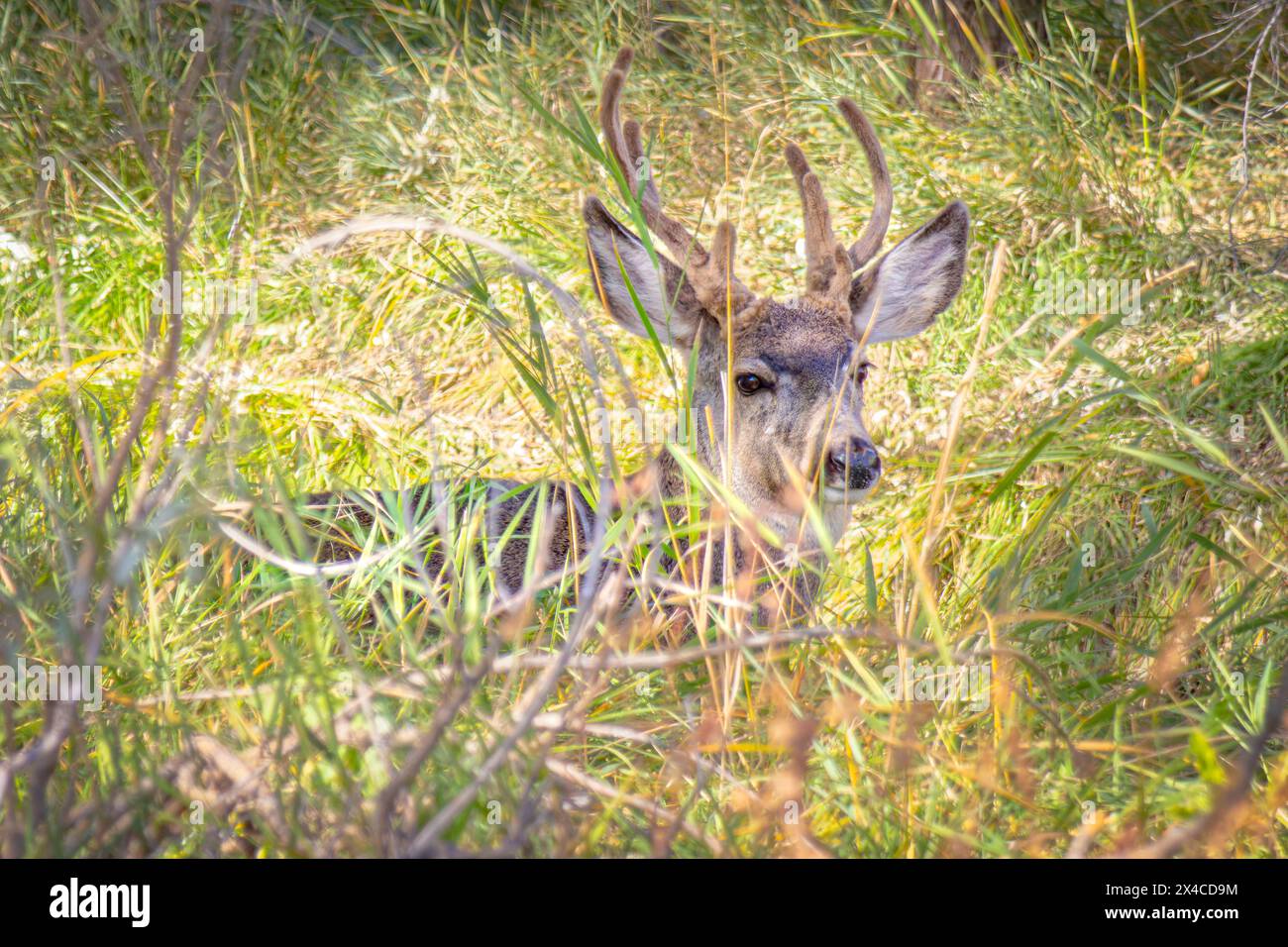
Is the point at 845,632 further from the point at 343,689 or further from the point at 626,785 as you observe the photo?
the point at 343,689

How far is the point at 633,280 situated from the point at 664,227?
25 centimetres

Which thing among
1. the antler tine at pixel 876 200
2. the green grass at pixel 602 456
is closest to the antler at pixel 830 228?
the antler tine at pixel 876 200

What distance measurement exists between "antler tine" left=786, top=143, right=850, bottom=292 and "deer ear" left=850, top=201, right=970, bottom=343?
106 mm

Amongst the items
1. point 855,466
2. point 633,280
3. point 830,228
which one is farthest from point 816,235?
point 855,466

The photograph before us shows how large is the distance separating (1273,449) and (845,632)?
9.17ft

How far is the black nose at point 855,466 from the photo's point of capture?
12.8 feet

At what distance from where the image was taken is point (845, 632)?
8.91ft

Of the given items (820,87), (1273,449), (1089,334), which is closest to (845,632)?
(1089,334)

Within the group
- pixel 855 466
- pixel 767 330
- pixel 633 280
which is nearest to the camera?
pixel 855 466

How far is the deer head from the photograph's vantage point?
430cm

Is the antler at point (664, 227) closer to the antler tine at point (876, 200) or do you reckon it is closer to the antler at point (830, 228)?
the antler at point (830, 228)

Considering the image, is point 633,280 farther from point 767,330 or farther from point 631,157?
point 767,330

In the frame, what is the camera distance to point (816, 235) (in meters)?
4.75

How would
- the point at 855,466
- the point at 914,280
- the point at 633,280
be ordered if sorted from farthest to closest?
1. the point at 914,280
2. the point at 633,280
3. the point at 855,466
